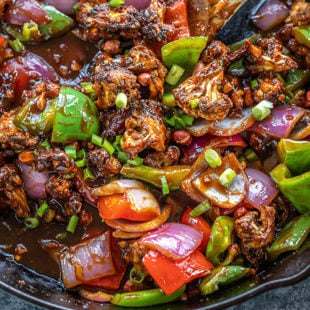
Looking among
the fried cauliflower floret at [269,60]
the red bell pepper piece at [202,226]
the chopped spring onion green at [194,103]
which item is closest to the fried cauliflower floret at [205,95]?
the chopped spring onion green at [194,103]

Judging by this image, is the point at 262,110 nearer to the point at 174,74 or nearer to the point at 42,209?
the point at 174,74

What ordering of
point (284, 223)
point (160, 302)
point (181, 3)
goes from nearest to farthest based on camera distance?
point (160, 302), point (284, 223), point (181, 3)

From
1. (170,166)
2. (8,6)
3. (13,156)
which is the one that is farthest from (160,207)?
(8,6)

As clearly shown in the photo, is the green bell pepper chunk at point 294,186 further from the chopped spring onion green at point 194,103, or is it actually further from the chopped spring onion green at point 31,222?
the chopped spring onion green at point 31,222

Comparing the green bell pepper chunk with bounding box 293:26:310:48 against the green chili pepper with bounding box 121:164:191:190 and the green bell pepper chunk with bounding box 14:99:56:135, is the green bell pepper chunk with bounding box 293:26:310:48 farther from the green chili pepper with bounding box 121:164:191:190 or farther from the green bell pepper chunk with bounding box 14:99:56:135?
the green bell pepper chunk with bounding box 14:99:56:135

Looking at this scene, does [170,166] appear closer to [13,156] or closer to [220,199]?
[220,199]
